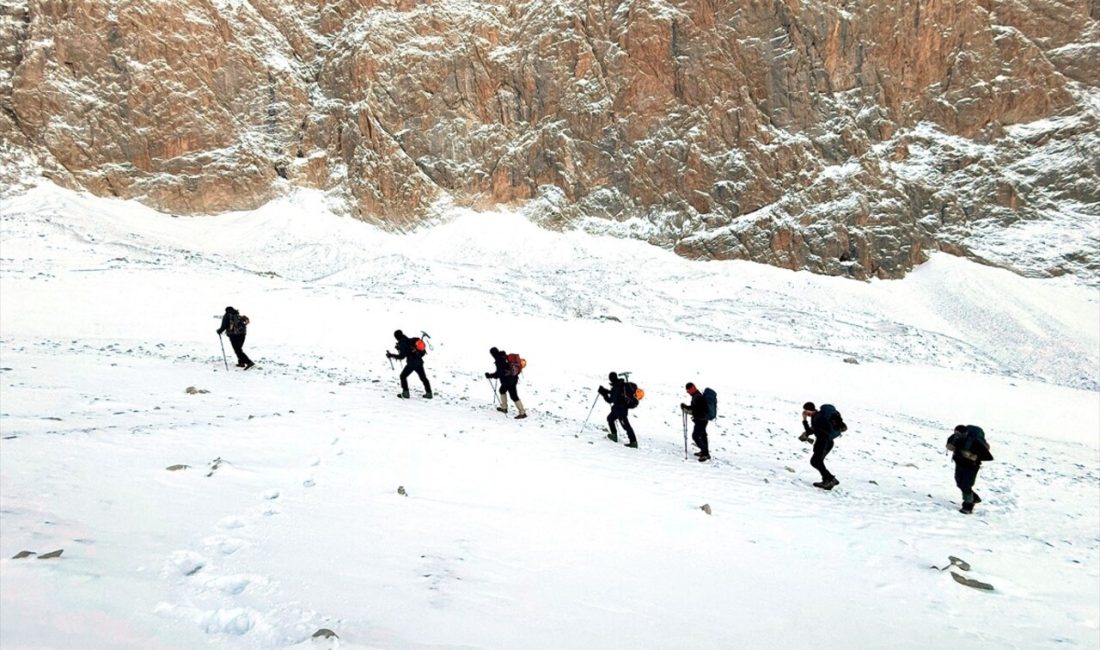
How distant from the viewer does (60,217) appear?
1694 inches

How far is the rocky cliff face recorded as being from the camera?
50.9 metres

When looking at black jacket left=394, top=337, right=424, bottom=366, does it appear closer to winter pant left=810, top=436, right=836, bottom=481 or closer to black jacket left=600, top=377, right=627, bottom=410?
black jacket left=600, top=377, right=627, bottom=410

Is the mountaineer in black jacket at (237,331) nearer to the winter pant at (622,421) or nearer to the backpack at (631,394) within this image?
the winter pant at (622,421)

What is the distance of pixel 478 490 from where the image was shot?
8.14 meters

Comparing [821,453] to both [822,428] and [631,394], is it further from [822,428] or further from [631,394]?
[631,394]

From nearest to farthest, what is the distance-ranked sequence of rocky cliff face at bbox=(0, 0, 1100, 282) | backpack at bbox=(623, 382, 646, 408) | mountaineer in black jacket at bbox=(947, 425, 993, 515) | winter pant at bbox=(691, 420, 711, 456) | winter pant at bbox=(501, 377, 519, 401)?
mountaineer in black jacket at bbox=(947, 425, 993, 515) → winter pant at bbox=(691, 420, 711, 456) → backpack at bbox=(623, 382, 646, 408) → winter pant at bbox=(501, 377, 519, 401) → rocky cliff face at bbox=(0, 0, 1100, 282)

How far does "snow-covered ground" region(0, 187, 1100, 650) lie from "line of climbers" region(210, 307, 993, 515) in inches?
26.3

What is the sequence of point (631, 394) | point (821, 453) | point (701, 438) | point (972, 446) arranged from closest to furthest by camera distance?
point (972, 446)
point (821, 453)
point (701, 438)
point (631, 394)

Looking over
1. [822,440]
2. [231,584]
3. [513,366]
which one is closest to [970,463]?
[822,440]

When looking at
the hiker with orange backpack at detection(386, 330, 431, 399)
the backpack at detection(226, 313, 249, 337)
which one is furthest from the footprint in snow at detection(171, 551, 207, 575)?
the backpack at detection(226, 313, 249, 337)

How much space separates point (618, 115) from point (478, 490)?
5603 centimetres

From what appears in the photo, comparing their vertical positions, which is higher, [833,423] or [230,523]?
[833,423]

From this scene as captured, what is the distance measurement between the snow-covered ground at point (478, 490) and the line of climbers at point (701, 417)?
67 cm

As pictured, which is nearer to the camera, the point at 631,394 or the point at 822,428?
the point at 822,428
